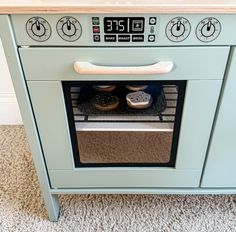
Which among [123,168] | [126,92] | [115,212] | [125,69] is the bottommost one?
[115,212]

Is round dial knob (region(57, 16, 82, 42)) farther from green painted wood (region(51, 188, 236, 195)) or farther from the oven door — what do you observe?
green painted wood (region(51, 188, 236, 195))

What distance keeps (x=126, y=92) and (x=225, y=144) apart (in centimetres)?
33

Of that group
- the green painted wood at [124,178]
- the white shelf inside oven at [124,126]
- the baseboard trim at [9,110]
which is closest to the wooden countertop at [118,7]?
the white shelf inside oven at [124,126]

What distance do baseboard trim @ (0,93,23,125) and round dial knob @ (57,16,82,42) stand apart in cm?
87

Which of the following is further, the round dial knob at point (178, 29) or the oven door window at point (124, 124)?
the oven door window at point (124, 124)

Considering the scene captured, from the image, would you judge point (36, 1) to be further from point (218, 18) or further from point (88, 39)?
point (218, 18)

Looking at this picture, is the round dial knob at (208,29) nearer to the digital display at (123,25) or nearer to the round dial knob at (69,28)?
the digital display at (123,25)

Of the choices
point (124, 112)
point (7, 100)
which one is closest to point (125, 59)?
point (124, 112)

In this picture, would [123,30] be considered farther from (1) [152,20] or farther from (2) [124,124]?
(2) [124,124]

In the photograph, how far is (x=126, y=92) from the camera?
88cm

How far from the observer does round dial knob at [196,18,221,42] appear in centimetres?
64

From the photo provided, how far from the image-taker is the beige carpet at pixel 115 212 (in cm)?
107

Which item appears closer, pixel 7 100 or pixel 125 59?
pixel 125 59

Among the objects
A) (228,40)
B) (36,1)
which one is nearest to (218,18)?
(228,40)
